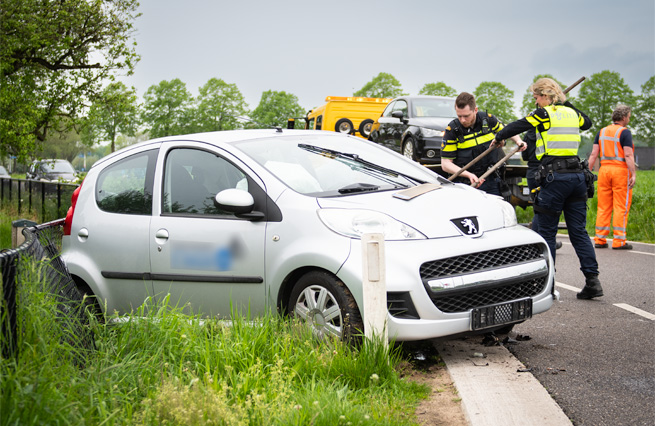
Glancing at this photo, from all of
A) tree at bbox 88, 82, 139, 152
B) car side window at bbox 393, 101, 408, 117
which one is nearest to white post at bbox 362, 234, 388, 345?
car side window at bbox 393, 101, 408, 117

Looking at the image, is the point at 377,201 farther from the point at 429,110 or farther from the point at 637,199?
the point at 637,199

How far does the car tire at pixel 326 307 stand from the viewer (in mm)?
4434

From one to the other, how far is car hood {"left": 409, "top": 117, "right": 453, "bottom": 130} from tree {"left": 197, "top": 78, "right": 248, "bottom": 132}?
6766 cm

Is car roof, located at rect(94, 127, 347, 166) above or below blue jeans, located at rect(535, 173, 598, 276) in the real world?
above

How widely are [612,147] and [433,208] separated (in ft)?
27.4

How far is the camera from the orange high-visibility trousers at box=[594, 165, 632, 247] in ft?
39.2

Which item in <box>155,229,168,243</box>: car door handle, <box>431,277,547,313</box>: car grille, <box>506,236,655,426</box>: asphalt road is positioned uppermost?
<box>155,229,168,243</box>: car door handle

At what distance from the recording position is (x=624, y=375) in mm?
4664

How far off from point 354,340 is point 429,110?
11.1 meters

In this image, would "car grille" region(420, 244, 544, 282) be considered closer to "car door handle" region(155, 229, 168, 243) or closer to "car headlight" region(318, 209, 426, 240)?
"car headlight" region(318, 209, 426, 240)

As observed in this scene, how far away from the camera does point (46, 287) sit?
3.89 m

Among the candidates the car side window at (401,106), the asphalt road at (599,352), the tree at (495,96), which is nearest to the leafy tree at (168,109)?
the tree at (495,96)

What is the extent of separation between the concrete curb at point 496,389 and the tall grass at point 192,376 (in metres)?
0.32

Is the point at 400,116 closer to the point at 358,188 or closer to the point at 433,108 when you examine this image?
the point at 433,108
